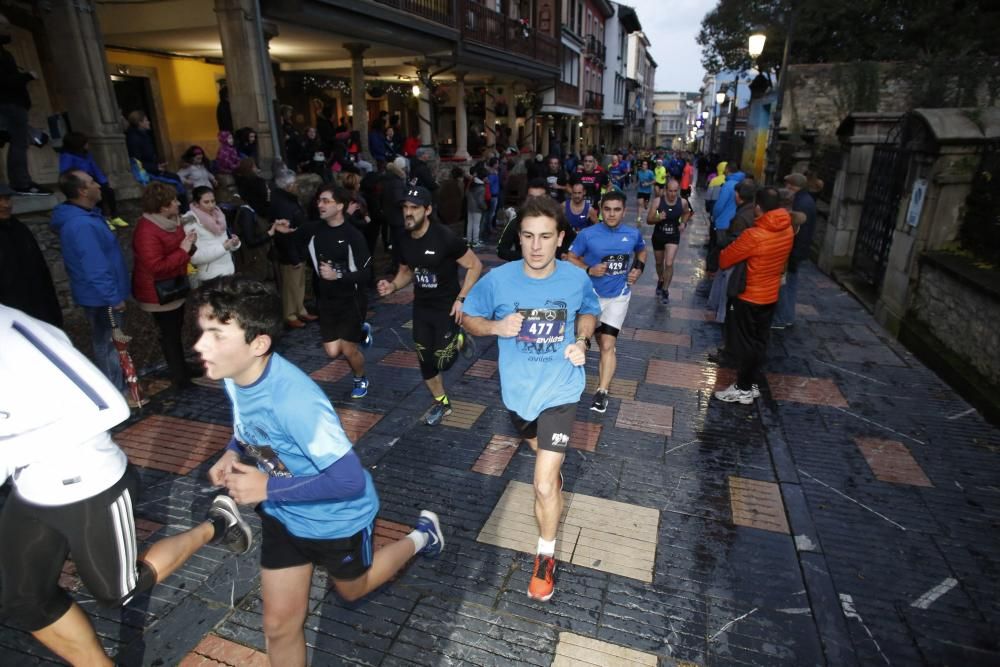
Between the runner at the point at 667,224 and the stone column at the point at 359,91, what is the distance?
768cm

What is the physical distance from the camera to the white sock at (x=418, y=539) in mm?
3077

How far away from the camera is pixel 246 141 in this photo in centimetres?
875

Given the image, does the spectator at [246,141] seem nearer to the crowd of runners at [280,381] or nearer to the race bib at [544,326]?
the crowd of runners at [280,381]

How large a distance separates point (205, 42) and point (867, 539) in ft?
46.5

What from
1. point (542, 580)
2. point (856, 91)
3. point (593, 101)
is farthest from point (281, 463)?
point (593, 101)

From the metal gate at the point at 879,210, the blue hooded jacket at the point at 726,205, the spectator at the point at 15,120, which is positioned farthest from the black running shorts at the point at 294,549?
the metal gate at the point at 879,210

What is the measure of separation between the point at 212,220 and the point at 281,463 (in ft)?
14.8

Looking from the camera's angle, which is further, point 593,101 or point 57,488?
point 593,101

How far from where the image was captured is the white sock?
3077 millimetres

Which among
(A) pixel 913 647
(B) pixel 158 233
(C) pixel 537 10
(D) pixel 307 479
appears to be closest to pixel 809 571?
(A) pixel 913 647

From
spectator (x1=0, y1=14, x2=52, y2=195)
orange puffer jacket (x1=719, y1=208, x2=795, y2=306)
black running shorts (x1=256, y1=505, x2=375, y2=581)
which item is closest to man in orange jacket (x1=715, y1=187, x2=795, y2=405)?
orange puffer jacket (x1=719, y1=208, x2=795, y2=306)

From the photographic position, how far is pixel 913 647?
2.79 metres

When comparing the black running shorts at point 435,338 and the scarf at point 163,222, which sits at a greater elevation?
the scarf at point 163,222

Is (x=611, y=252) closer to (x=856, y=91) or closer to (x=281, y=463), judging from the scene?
(x=281, y=463)
